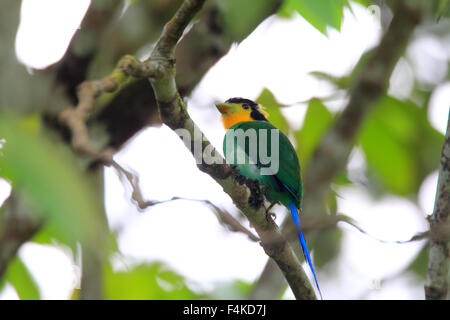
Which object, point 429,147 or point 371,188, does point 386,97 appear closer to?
point 429,147

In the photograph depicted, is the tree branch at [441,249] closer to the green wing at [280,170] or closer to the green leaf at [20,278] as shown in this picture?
the green wing at [280,170]

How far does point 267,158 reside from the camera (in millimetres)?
4203

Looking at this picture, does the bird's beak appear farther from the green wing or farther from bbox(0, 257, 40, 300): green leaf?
bbox(0, 257, 40, 300): green leaf

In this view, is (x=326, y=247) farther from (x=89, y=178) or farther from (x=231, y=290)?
(x=89, y=178)

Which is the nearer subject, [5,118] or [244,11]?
[5,118]

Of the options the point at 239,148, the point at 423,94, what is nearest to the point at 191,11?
the point at 239,148

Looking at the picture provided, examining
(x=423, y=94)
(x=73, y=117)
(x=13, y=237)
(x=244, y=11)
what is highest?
(x=423, y=94)

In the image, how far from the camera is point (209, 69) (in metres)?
3.54

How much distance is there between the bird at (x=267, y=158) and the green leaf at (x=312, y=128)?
0.34 meters

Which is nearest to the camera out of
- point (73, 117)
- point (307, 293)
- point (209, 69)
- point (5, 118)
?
point (5, 118)

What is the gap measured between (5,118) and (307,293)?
2.01m

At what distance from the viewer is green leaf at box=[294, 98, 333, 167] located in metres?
4.51

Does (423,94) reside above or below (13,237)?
above
